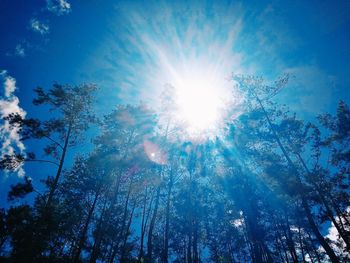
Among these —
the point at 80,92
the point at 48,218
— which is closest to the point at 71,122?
the point at 80,92

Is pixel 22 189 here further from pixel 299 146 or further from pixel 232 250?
pixel 232 250

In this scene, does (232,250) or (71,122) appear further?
(232,250)

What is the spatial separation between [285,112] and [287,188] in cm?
729

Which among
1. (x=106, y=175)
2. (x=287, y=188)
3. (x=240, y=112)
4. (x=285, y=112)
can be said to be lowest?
(x=287, y=188)

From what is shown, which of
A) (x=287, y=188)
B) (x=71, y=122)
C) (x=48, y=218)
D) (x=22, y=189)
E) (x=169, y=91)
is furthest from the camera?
(x=169, y=91)

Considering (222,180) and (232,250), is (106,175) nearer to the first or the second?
(222,180)

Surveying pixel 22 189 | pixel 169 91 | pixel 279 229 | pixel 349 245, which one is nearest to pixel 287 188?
pixel 349 245

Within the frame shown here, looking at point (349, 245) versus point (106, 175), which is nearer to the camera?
point (349, 245)

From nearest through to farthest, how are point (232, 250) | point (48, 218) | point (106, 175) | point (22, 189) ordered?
point (48, 218) < point (22, 189) < point (106, 175) < point (232, 250)

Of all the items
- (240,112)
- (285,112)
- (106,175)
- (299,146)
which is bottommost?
(106,175)

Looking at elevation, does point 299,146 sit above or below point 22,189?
above

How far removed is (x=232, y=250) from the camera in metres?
29.7

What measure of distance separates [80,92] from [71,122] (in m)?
3.23

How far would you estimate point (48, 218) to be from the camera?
34.5 feet
